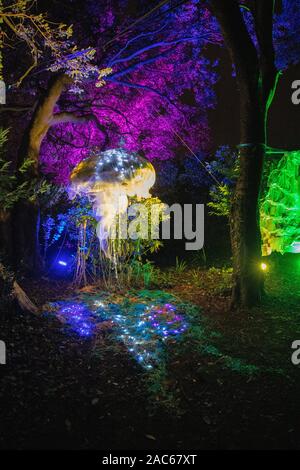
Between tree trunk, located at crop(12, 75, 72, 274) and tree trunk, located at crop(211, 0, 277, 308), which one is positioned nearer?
tree trunk, located at crop(211, 0, 277, 308)

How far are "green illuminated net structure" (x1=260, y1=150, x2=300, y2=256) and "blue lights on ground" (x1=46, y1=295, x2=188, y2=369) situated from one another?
3259mm

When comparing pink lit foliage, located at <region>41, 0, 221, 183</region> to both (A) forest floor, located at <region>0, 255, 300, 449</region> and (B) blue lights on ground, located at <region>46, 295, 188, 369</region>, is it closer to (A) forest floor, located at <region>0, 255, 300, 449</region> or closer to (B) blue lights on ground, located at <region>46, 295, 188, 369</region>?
(B) blue lights on ground, located at <region>46, 295, 188, 369</region>

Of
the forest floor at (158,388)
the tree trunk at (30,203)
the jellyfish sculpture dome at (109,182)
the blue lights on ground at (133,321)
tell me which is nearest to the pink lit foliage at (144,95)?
the tree trunk at (30,203)

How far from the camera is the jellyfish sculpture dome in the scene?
726 cm

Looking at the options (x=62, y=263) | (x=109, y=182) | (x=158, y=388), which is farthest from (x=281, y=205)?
(x=158, y=388)

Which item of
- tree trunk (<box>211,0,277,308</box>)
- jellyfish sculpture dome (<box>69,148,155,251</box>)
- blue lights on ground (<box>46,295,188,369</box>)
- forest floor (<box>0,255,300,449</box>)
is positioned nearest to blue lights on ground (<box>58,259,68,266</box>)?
jellyfish sculpture dome (<box>69,148,155,251</box>)

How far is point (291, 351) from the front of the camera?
16.0 ft

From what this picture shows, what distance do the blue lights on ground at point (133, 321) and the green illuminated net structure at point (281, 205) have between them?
3.26 m

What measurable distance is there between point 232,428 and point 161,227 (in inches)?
366

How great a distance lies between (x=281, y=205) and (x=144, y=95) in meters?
4.71

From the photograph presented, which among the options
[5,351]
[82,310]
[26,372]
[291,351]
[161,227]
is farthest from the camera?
[161,227]
